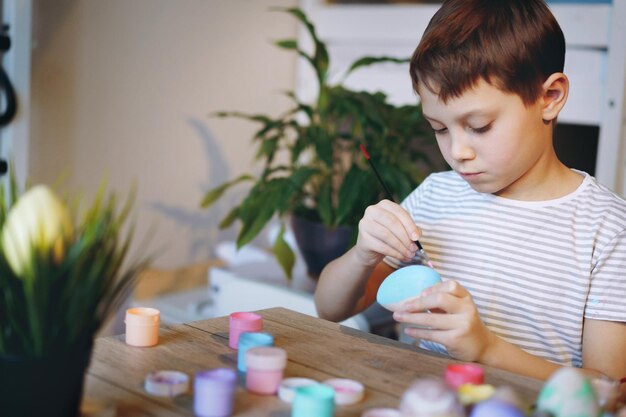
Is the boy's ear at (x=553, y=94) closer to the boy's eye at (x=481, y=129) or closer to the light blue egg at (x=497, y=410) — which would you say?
the boy's eye at (x=481, y=129)

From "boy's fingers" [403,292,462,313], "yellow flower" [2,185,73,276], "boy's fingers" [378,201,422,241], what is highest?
"yellow flower" [2,185,73,276]

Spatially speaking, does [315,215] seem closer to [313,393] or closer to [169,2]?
[169,2]

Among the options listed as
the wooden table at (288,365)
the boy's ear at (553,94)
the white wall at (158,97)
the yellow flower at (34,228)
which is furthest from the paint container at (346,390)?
the white wall at (158,97)

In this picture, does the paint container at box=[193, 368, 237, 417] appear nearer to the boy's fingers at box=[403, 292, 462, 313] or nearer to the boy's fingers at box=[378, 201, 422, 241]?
the boy's fingers at box=[403, 292, 462, 313]

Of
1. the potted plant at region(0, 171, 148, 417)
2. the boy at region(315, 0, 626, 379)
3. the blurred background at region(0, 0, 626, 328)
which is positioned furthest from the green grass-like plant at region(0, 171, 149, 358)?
the blurred background at region(0, 0, 626, 328)

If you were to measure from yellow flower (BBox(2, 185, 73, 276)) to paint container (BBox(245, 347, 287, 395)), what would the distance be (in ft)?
0.66

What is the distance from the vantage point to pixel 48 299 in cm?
56

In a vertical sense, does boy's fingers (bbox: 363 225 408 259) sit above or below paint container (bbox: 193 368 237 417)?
above

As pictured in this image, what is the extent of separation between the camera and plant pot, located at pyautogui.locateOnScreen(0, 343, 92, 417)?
0.55 meters

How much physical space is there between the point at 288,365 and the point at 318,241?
41.1 inches

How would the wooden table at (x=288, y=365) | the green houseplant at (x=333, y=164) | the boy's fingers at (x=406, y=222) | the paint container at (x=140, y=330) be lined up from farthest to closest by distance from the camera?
the green houseplant at (x=333, y=164) < the boy's fingers at (x=406, y=222) < the paint container at (x=140, y=330) < the wooden table at (x=288, y=365)

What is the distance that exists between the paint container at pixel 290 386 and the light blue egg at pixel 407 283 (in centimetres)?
19

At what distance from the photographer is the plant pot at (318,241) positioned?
1.75m

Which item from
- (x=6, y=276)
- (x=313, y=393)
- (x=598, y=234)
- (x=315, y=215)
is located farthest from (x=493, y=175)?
(x=315, y=215)
